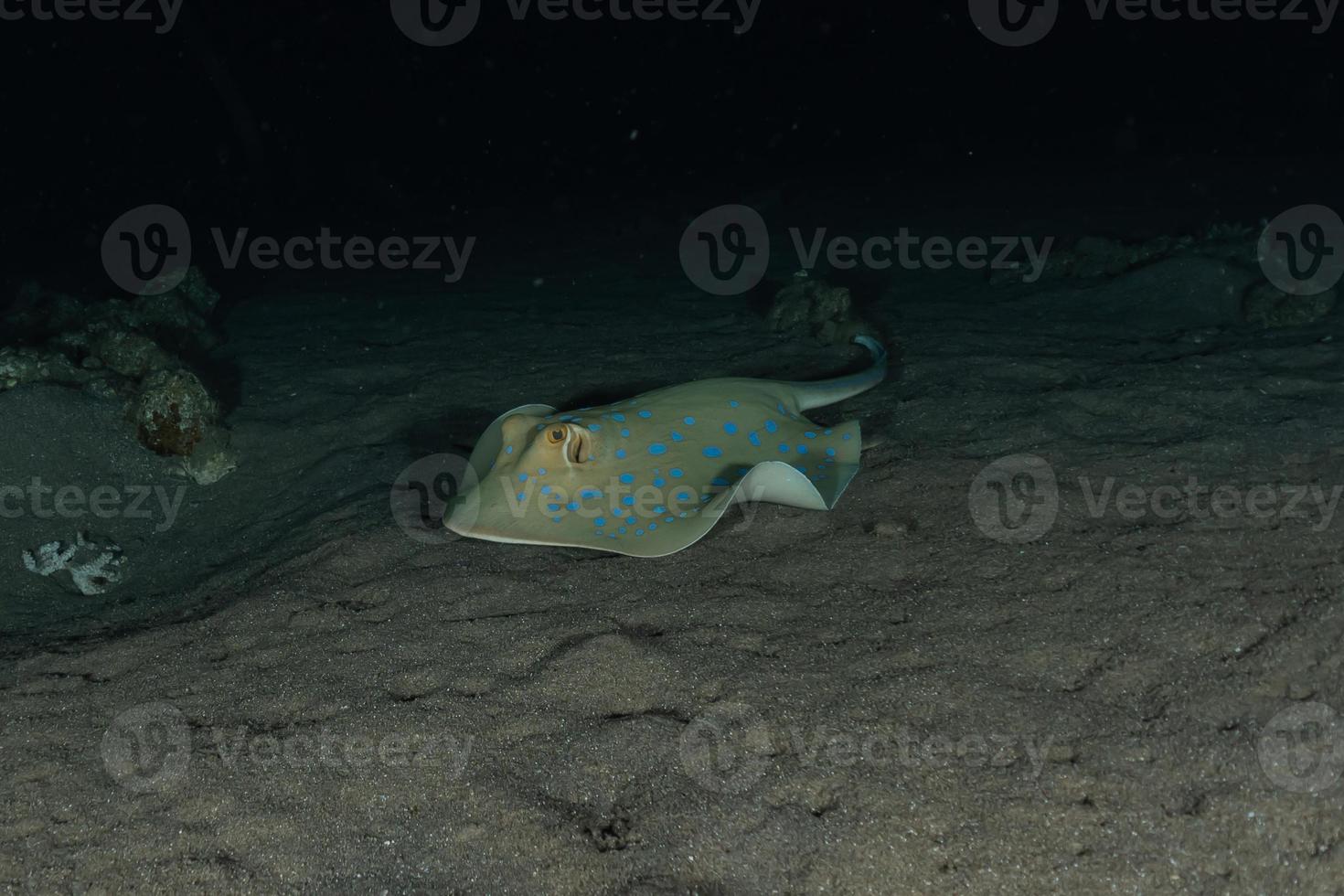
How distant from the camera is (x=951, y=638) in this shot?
10.3 ft

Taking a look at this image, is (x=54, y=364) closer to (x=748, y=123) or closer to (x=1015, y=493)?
(x=1015, y=493)

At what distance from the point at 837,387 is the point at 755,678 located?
3.19m

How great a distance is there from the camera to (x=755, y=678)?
9.97 ft

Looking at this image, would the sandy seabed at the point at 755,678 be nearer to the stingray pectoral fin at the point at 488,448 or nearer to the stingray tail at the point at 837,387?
the stingray tail at the point at 837,387

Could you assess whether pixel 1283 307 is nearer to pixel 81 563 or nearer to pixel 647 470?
pixel 647 470

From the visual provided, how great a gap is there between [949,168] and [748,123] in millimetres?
23965

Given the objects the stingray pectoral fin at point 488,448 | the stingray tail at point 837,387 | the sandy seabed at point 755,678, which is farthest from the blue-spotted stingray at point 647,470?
the stingray tail at point 837,387

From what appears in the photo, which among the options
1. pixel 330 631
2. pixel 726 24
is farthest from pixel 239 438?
pixel 726 24

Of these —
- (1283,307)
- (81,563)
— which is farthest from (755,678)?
(1283,307)

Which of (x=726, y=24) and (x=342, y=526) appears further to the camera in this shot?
(x=726, y=24)

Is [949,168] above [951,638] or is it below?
above

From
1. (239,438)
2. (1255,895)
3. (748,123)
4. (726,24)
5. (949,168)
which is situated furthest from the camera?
(726,24)

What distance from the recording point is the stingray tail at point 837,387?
5492 millimetres

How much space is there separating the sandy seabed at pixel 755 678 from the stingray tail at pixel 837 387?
9.6 inches
